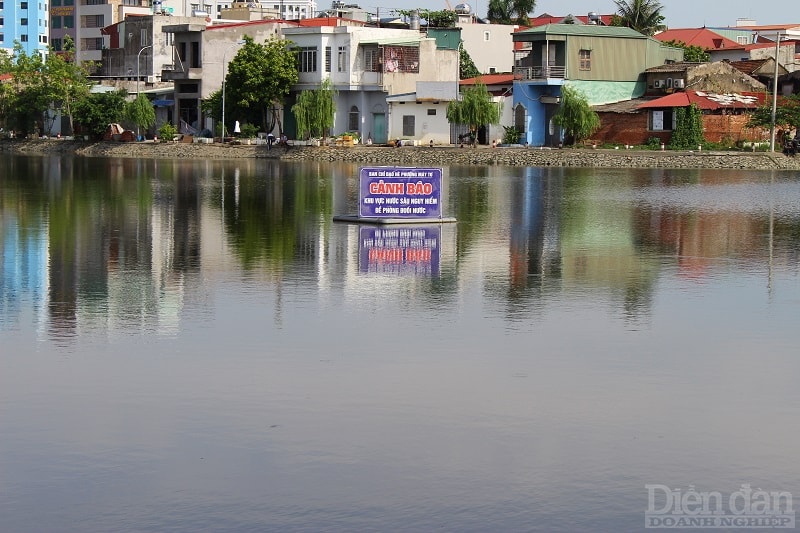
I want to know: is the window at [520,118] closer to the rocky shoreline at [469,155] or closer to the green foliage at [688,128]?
the rocky shoreline at [469,155]

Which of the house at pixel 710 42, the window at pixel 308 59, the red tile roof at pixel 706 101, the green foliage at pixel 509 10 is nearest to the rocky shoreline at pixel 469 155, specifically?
the red tile roof at pixel 706 101

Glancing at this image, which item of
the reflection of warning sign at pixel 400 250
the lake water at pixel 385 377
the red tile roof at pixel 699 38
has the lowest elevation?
the lake water at pixel 385 377

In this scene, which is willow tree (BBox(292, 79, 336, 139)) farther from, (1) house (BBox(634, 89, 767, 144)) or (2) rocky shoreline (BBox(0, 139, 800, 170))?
(1) house (BBox(634, 89, 767, 144))

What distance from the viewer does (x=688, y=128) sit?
235ft

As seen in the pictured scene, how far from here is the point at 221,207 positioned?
119ft

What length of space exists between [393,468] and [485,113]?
66.7m

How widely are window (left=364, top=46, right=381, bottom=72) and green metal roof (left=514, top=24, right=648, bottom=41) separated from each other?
9018 millimetres

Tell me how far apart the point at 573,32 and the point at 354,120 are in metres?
15.4

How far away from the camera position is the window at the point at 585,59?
258 ft

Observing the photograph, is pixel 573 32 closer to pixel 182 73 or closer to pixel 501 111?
pixel 501 111

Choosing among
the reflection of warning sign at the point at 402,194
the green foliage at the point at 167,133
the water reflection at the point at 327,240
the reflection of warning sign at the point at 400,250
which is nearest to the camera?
the water reflection at the point at 327,240

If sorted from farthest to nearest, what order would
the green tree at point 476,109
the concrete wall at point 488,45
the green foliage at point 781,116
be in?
the concrete wall at point 488,45
the green tree at point 476,109
the green foliage at point 781,116

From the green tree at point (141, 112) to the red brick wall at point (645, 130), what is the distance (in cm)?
3051

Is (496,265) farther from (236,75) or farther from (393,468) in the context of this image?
(236,75)
